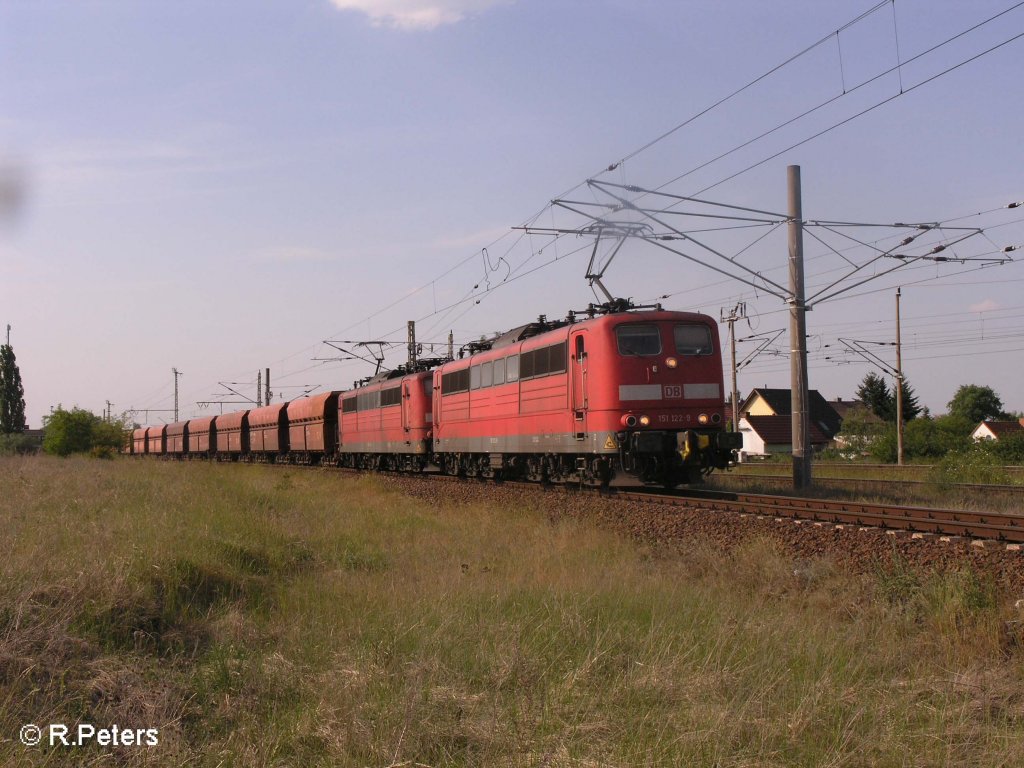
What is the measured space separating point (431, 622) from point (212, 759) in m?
2.62

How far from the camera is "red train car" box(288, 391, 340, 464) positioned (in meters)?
40.2

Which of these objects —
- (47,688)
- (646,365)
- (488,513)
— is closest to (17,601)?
(47,688)

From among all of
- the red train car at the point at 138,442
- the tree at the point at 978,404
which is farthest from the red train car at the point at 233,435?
the tree at the point at 978,404

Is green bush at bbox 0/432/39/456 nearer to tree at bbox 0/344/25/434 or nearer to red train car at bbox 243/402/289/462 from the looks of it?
tree at bbox 0/344/25/434

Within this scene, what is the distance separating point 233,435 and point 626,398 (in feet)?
134

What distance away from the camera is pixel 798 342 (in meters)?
19.0

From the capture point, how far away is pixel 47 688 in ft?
18.4

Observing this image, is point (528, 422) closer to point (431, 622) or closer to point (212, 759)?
point (431, 622)

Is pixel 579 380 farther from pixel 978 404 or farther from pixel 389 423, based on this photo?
pixel 978 404

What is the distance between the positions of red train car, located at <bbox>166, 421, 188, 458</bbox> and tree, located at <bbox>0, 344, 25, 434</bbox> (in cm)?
1241

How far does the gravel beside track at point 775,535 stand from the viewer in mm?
9273

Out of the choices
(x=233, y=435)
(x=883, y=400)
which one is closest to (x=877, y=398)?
(x=883, y=400)

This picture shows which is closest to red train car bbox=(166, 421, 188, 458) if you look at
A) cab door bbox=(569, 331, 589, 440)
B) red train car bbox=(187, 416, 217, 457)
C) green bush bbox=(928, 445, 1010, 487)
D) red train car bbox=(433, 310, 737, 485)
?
red train car bbox=(187, 416, 217, 457)

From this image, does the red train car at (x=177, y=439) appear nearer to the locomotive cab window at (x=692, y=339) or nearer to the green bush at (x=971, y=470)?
the green bush at (x=971, y=470)
